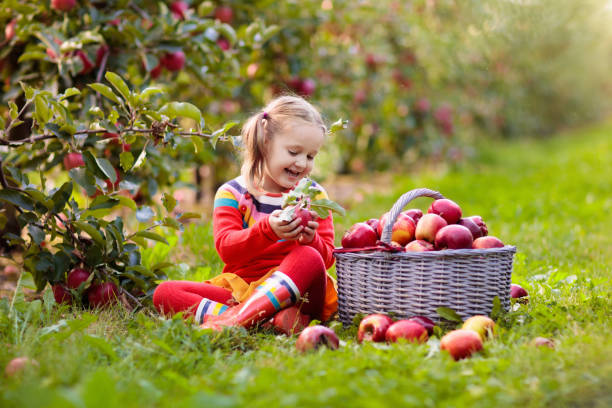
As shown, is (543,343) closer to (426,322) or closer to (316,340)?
(426,322)

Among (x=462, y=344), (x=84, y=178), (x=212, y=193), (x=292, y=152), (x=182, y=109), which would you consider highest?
(x=182, y=109)

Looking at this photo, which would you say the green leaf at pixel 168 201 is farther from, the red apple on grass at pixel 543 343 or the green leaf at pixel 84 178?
the red apple on grass at pixel 543 343

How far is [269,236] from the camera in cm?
235

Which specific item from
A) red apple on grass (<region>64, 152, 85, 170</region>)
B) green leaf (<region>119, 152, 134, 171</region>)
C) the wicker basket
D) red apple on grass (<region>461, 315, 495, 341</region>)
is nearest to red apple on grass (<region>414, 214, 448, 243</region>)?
the wicker basket

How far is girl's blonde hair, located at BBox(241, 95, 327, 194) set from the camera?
2.61 metres

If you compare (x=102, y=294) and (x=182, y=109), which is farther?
(x=102, y=294)

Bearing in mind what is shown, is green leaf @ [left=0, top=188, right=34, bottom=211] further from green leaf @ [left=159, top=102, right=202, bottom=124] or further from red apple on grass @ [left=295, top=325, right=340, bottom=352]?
red apple on grass @ [left=295, top=325, right=340, bottom=352]

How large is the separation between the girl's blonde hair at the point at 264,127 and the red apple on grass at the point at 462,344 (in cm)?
107

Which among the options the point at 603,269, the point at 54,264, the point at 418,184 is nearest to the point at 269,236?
the point at 54,264

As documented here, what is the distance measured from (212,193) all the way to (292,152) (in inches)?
127

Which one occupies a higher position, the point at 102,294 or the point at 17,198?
the point at 17,198

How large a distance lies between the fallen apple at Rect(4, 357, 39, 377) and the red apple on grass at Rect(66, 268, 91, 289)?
864 millimetres

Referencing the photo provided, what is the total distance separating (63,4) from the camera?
2.98 meters

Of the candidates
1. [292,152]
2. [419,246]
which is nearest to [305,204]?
[292,152]
